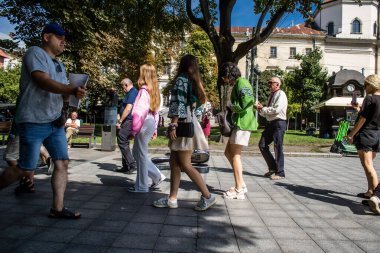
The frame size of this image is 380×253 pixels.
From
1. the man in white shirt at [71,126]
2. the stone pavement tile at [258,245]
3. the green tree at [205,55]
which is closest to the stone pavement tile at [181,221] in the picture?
the stone pavement tile at [258,245]

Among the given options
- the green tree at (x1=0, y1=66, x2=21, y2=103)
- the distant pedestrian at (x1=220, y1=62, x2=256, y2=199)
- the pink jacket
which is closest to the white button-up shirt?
the distant pedestrian at (x1=220, y1=62, x2=256, y2=199)

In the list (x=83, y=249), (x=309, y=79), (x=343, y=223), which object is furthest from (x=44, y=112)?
(x=309, y=79)

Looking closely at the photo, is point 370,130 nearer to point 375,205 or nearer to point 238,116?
point 375,205

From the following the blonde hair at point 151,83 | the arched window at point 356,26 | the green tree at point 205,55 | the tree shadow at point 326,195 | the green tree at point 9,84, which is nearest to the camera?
the tree shadow at point 326,195

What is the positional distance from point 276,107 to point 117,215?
3960 mm

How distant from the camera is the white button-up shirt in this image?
22.1ft

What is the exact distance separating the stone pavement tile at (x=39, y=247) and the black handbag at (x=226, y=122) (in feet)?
8.69

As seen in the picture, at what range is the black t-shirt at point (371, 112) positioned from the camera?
190 inches

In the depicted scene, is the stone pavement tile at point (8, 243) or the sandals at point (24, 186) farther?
the sandals at point (24, 186)

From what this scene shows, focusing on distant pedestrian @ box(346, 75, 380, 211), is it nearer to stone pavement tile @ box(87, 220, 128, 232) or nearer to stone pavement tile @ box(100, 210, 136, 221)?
stone pavement tile @ box(100, 210, 136, 221)

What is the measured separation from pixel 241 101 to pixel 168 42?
22243mm

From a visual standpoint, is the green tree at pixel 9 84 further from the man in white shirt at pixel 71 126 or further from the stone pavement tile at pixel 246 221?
the stone pavement tile at pixel 246 221

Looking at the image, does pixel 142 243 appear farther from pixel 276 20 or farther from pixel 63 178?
pixel 276 20

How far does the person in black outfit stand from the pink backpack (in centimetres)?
126
